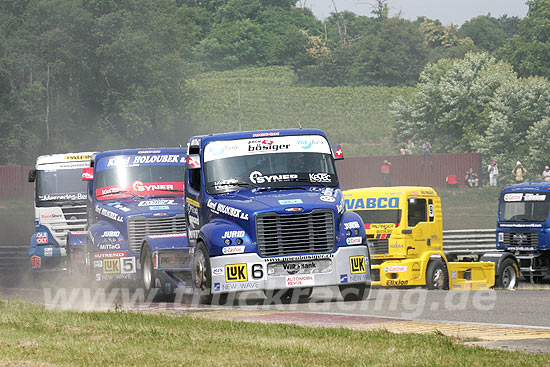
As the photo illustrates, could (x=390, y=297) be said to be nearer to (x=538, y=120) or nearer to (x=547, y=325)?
(x=547, y=325)

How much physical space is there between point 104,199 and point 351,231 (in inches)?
273

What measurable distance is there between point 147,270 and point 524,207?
11.7m

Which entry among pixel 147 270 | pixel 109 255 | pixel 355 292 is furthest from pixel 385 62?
pixel 355 292

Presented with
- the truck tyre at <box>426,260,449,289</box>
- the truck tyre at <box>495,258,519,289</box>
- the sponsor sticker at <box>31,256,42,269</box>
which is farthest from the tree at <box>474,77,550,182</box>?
the truck tyre at <box>426,260,449,289</box>

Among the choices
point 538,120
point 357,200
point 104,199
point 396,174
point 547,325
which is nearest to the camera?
point 547,325

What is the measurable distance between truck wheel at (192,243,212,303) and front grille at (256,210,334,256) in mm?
842

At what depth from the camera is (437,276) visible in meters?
20.8

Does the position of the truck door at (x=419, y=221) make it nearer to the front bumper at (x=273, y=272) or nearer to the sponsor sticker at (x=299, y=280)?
the front bumper at (x=273, y=272)

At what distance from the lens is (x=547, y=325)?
11.5m

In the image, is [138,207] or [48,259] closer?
[138,207]

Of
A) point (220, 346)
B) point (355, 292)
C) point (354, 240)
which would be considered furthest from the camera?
point (355, 292)

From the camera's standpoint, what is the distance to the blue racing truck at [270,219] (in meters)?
14.5

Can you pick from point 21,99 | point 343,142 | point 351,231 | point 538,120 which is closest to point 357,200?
point 351,231

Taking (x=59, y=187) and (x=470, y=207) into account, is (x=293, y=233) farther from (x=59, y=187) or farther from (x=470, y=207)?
(x=470, y=207)
